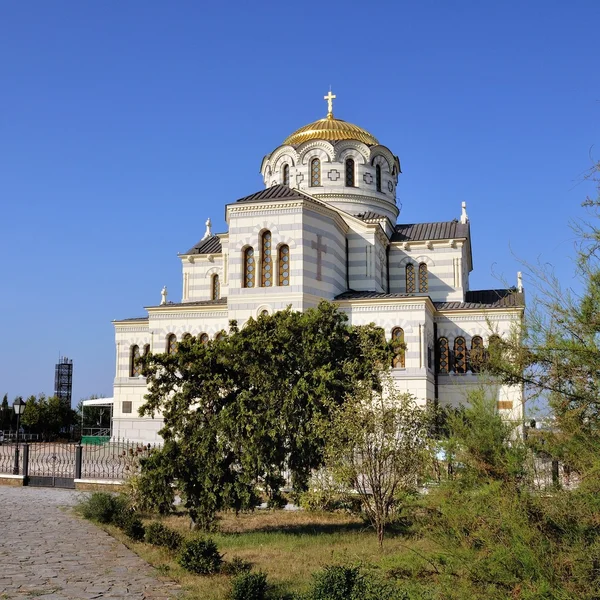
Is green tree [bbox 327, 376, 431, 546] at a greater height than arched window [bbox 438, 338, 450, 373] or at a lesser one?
lesser

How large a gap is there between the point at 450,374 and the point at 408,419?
16274 mm

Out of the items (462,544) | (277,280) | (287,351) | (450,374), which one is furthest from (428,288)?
(462,544)

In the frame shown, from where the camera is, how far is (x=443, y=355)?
28703 millimetres

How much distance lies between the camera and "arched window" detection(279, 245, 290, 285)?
2591 cm

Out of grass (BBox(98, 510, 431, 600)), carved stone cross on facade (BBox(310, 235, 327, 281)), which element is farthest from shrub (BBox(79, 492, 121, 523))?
carved stone cross on facade (BBox(310, 235, 327, 281))

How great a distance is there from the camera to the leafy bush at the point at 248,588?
823 cm

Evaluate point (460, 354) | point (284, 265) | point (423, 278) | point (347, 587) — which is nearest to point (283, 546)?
point (347, 587)

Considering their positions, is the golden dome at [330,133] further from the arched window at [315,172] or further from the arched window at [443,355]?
the arched window at [443,355]

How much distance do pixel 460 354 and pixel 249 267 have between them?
30.3 ft

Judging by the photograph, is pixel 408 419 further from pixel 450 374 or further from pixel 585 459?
pixel 450 374

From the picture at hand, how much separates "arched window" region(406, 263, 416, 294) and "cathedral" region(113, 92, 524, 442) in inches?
1.9

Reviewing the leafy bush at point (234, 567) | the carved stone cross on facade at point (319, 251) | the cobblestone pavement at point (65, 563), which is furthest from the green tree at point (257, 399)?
the carved stone cross on facade at point (319, 251)

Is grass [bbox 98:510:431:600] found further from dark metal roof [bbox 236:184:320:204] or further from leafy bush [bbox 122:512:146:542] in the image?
dark metal roof [bbox 236:184:320:204]

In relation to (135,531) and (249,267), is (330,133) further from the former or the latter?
(135,531)
